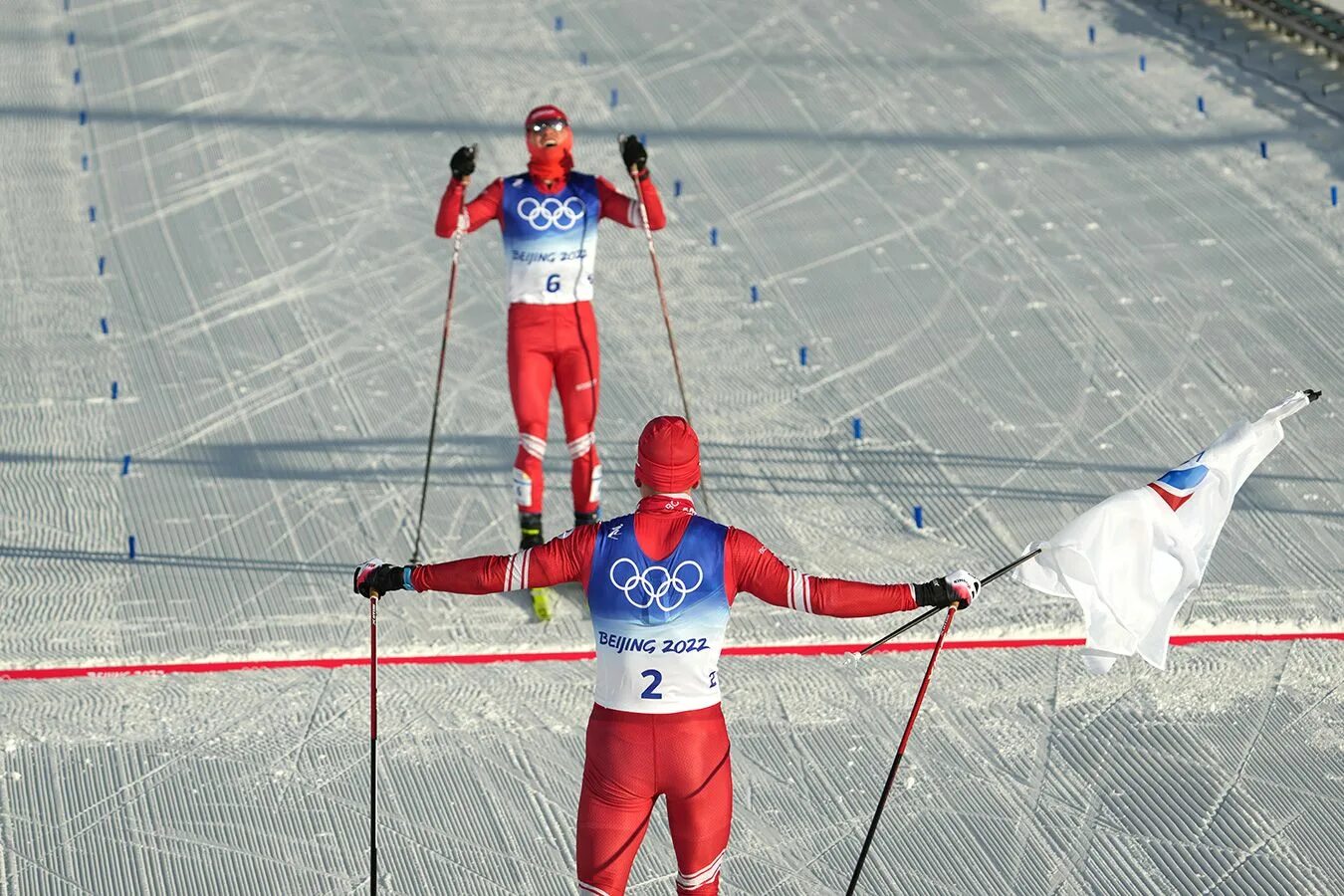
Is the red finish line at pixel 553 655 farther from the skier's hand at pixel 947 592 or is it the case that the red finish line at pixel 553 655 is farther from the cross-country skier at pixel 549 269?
the skier's hand at pixel 947 592

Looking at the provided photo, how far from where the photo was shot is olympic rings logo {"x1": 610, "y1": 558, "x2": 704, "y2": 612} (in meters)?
4.11

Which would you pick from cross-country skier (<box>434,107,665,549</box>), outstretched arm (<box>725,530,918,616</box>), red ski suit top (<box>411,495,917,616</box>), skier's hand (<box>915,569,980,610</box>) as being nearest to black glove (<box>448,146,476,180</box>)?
cross-country skier (<box>434,107,665,549</box>)

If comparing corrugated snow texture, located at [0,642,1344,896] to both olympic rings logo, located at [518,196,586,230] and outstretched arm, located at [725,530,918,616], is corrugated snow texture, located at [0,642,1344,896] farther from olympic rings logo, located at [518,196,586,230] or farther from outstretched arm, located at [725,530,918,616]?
olympic rings logo, located at [518,196,586,230]

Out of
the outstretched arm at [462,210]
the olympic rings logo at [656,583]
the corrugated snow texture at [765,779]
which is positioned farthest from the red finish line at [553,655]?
the olympic rings logo at [656,583]

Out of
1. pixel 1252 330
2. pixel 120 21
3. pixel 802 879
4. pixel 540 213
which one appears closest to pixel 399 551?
pixel 540 213

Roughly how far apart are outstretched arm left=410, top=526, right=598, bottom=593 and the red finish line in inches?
65.8

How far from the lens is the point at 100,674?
19.1ft

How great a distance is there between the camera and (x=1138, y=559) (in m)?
4.61

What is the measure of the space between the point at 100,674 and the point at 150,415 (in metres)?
1.87

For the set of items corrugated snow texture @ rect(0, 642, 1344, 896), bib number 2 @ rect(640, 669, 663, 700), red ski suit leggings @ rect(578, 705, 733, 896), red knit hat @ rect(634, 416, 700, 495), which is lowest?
corrugated snow texture @ rect(0, 642, 1344, 896)

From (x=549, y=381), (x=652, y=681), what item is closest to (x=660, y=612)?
(x=652, y=681)

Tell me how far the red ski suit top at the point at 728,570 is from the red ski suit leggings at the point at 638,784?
1.14 feet

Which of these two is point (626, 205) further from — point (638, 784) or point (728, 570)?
point (638, 784)

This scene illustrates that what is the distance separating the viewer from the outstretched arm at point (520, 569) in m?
4.16
